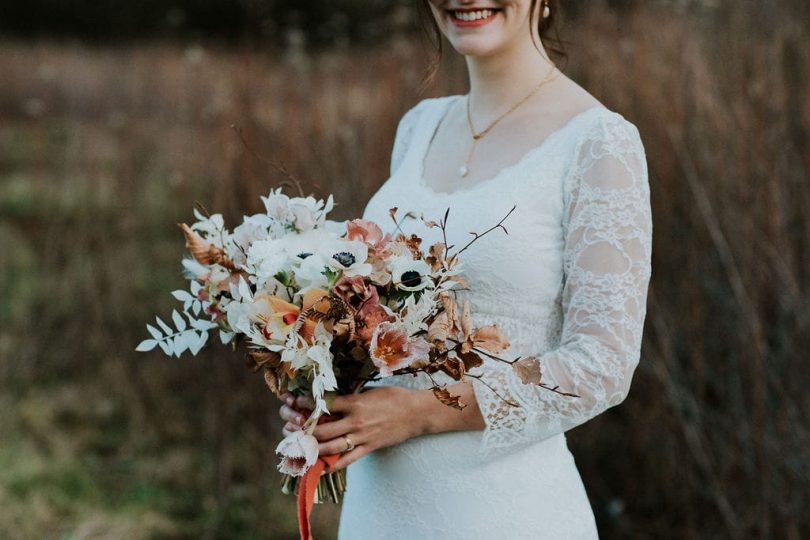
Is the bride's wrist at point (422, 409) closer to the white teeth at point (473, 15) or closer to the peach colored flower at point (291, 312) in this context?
the peach colored flower at point (291, 312)

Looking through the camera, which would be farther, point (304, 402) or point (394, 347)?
point (304, 402)

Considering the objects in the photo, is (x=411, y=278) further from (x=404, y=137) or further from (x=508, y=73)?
(x=404, y=137)

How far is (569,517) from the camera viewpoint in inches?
76.8

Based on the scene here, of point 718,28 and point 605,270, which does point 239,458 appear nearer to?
point 718,28

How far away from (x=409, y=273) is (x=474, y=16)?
2.22 ft

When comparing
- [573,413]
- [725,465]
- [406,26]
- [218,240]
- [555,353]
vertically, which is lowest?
[725,465]

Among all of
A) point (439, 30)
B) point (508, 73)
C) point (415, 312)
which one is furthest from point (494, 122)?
point (415, 312)

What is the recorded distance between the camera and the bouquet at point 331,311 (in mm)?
1581

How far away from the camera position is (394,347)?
1.58m

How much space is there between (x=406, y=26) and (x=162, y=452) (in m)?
2.89

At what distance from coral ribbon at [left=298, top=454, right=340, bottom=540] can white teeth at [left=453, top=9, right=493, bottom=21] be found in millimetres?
928

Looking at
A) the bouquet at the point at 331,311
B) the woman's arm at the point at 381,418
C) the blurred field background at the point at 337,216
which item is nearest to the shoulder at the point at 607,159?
the bouquet at the point at 331,311

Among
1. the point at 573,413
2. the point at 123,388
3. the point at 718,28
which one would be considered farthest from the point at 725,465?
the point at 123,388

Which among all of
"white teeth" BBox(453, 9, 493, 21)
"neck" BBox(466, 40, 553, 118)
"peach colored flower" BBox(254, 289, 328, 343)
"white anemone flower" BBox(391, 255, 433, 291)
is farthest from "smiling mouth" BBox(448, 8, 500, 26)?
"peach colored flower" BBox(254, 289, 328, 343)
